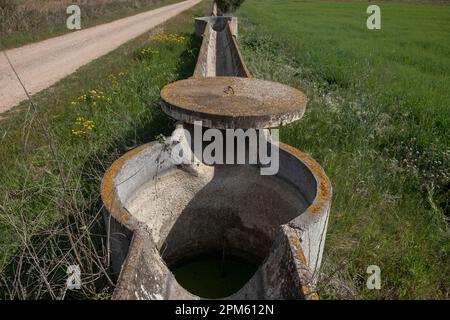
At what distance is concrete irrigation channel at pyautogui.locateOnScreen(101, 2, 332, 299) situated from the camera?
2.59m

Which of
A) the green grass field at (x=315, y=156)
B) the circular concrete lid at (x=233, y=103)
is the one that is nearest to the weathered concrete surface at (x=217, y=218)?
the green grass field at (x=315, y=156)

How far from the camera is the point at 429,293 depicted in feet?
10.8

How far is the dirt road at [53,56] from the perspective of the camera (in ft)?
26.3

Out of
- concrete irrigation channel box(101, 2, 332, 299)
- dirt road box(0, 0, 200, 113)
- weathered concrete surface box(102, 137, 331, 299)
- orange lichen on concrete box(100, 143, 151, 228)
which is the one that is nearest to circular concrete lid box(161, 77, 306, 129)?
concrete irrigation channel box(101, 2, 332, 299)

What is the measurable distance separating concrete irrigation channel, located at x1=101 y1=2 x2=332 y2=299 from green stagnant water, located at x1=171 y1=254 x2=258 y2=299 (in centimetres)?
1

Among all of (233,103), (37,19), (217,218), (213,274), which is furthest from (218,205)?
(37,19)

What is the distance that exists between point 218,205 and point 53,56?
29.7ft

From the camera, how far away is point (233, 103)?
4023mm

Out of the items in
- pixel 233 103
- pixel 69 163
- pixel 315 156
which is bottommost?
pixel 315 156

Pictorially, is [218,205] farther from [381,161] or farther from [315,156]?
[381,161]

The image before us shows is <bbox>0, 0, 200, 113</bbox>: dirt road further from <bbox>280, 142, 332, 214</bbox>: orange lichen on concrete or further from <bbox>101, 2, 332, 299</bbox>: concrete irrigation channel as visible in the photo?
<bbox>280, 142, 332, 214</bbox>: orange lichen on concrete

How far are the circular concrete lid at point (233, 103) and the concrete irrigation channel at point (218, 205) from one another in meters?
0.01
